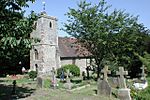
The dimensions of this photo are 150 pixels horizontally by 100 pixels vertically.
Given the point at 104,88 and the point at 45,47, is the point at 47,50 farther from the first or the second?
the point at 104,88

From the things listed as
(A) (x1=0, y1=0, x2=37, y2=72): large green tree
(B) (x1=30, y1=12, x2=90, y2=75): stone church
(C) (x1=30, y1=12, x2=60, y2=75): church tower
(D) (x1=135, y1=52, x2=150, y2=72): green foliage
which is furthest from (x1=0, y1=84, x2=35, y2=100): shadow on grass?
(C) (x1=30, y1=12, x2=60, y2=75): church tower

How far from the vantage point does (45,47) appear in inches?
1823

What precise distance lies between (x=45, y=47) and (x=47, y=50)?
721 mm

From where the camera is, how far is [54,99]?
54.9 feet

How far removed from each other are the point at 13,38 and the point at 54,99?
5007 mm

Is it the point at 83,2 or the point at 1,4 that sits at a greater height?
the point at 83,2

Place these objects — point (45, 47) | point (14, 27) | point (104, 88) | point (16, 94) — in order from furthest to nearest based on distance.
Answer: point (45, 47)
point (16, 94)
point (104, 88)
point (14, 27)

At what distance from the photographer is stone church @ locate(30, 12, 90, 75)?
151ft

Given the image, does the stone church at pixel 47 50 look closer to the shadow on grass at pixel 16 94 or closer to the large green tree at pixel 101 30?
the large green tree at pixel 101 30

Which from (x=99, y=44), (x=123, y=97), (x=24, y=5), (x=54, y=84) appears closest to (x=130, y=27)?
(x=99, y=44)

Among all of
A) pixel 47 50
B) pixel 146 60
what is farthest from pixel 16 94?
pixel 47 50

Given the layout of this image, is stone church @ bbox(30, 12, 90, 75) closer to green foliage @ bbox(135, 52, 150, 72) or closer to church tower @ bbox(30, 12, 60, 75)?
church tower @ bbox(30, 12, 60, 75)

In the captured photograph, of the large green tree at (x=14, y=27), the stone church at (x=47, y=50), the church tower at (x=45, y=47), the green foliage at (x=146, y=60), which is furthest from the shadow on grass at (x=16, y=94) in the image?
the church tower at (x=45, y=47)

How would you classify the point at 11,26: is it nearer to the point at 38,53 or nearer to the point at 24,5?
the point at 24,5
